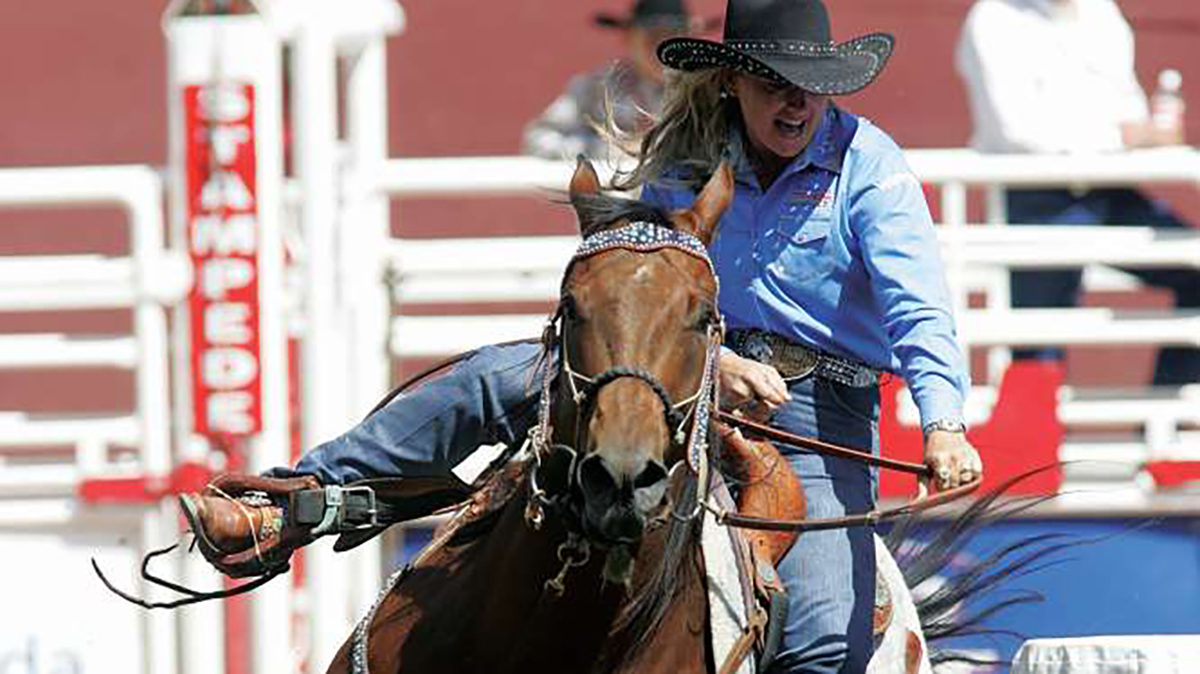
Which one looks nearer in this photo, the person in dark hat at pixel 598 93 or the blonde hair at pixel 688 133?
the blonde hair at pixel 688 133

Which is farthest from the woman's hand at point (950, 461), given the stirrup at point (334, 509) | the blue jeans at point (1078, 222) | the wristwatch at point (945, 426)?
the blue jeans at point (1078, 222)

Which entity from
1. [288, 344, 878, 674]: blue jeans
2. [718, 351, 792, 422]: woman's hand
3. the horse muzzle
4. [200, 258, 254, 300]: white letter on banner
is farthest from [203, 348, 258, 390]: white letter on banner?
the horse muzzle

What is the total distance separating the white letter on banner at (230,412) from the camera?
23.4 feet

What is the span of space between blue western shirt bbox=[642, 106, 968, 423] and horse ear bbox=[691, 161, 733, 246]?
0.26 m

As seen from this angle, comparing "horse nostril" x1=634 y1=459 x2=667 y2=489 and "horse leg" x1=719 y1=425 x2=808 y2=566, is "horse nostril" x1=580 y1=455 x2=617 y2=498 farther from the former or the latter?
"horse leg" x1=719 y1=425 x2=808 y2=566

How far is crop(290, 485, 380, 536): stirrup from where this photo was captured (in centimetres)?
439

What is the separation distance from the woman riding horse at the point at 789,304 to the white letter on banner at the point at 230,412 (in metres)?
2.67

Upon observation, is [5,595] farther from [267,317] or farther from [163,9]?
[163,9]

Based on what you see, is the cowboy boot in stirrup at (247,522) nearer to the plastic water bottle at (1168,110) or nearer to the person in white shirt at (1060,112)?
the person in white shirt at (1060,112)

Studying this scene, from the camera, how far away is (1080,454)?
295 inches

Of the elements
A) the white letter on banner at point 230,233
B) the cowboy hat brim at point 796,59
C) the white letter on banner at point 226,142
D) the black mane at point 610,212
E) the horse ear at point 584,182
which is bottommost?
the white letter on banner at point 230,233

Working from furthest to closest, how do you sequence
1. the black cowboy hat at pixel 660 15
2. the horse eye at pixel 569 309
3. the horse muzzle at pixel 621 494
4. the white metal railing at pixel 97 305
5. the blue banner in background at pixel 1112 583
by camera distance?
the black cowboy hat at pixel 660 15
the blue banner in background at pixel 1112 583
the white metal railing at pixel 97 305
the horse eye at pixel 569 309
the horse muzzle at pixel 621 494

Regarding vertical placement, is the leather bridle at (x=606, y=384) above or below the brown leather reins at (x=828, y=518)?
above

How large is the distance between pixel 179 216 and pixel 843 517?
131 inches
